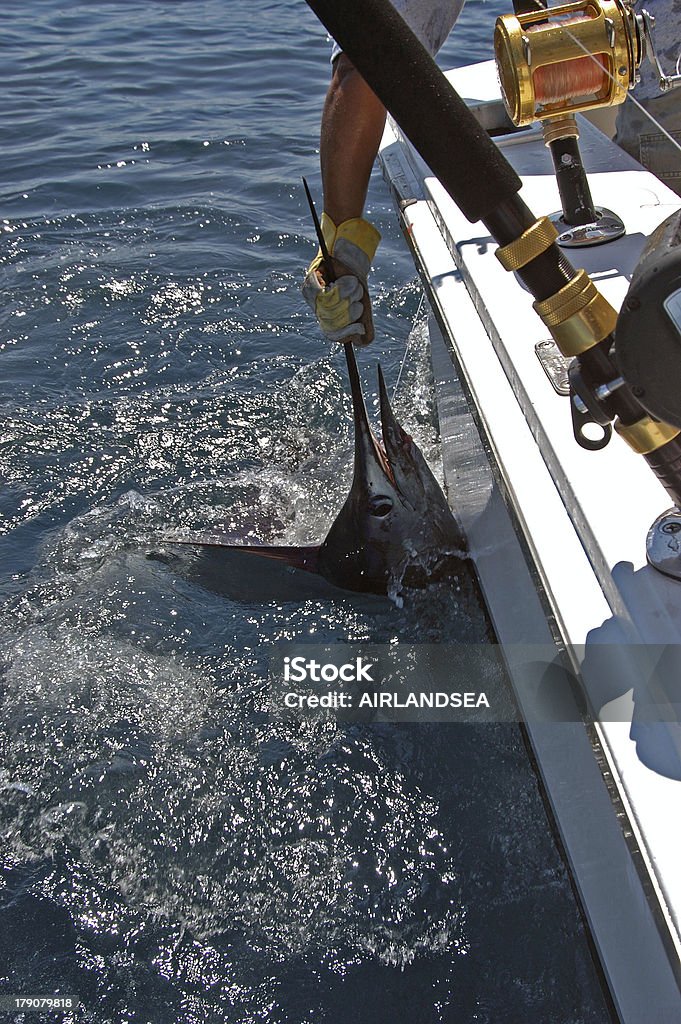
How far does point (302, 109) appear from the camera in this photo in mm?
6527

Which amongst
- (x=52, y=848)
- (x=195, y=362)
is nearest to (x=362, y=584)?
(x=52, y=848)

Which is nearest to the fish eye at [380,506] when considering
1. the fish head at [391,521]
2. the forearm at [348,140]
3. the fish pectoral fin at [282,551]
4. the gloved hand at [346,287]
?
the fish head at [391,521]

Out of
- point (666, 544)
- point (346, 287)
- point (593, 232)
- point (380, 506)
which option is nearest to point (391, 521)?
point (380, 506)

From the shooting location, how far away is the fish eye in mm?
2223

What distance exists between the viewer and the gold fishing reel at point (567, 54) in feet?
4.99

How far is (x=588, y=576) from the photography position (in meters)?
1.41

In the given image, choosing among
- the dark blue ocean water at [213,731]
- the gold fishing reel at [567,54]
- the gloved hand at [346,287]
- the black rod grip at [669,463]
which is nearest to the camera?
the black rod grip at [669,463]

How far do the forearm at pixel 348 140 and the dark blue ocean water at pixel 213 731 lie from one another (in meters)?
0.94

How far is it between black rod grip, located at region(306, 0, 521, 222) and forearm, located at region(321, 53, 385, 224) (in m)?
0.93

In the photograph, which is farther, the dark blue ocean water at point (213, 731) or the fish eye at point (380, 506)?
the fish eye at point (380, 506)

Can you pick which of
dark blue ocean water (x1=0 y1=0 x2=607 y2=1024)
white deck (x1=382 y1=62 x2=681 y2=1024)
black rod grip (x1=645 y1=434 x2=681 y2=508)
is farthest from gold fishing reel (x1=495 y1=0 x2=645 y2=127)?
dark blue ocean water (x1=0 y1=0 x2=607 y2=1024)

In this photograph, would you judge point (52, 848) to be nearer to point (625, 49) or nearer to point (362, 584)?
point (362, 584)

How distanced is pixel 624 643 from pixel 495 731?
0.72 meters

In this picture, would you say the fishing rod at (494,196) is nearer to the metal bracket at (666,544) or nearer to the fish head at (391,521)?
the metal bracket at (666,544)
